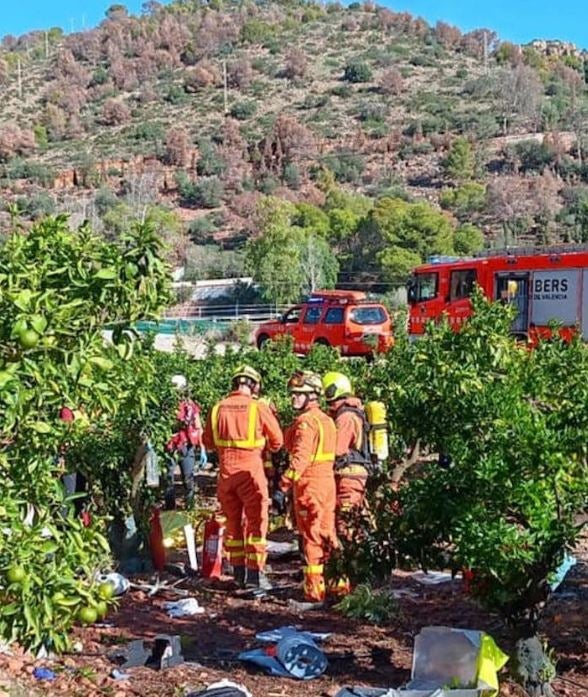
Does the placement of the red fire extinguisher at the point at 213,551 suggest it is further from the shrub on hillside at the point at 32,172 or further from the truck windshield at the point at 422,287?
the shrub on hillside at the point at 32,172

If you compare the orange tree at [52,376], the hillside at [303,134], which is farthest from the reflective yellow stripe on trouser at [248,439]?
the hillside at [303,134]

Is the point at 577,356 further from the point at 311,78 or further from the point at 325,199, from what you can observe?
the point at 311,78

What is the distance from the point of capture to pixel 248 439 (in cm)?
769

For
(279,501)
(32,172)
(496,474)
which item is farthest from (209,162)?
(496,474)

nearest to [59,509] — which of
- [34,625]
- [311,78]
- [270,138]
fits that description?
[34,625]

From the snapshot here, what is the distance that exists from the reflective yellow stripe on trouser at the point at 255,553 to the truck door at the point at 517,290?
15.9 m

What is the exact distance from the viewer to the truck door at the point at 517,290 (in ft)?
75.8

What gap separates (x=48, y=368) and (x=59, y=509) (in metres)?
0.71

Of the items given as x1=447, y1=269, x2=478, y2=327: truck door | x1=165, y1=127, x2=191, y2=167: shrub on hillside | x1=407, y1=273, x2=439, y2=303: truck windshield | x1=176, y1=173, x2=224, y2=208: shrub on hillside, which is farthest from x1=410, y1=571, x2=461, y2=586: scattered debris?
x1=165, y1=127, x2=191, y2=167: shrub on hillside

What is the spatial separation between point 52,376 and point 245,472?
4.54 meters

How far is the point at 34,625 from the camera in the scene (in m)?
3.26

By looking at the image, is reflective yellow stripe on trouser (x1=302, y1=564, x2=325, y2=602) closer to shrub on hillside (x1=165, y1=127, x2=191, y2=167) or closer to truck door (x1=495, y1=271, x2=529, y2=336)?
truck door (x1=495, y1=271, x2=529, y2=336)

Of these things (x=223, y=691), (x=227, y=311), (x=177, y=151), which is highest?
(x=177, y=151)

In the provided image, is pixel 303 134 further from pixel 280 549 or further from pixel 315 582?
pixel 315 582
